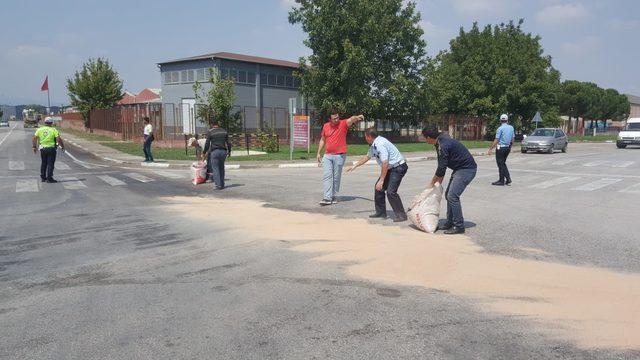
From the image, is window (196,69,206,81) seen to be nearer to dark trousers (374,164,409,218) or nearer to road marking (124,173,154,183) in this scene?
road marking (124,173,154,183)

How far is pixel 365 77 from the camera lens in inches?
1463

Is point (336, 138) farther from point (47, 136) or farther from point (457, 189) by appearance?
point (47, 136)

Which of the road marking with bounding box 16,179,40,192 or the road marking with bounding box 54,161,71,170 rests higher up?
the road marking with bounding box 54,161,71,170

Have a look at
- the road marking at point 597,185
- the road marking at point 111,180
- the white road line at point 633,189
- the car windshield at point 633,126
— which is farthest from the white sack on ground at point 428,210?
the car windshield at point 633,126

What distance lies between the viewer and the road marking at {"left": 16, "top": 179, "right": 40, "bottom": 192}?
12.7 m

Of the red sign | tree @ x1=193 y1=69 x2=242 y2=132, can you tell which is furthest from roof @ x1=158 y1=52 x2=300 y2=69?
the red sign

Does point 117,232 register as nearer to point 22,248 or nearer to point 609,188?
point 22,248

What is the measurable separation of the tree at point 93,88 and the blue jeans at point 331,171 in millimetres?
46490

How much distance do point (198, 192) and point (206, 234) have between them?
4.86 meters

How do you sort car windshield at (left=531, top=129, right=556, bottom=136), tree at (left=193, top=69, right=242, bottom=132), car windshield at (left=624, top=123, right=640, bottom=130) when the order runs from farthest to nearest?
car windshield at (left=624, top=123, right=640, bottom=130) → car windshield at (left=531, top=129, right=556, bottom=136) → tree at (left=193, top=69, right=242, bottom=132)

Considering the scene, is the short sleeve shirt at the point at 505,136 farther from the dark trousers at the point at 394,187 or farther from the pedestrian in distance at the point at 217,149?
the pedestrian in distance at the point at 217,149

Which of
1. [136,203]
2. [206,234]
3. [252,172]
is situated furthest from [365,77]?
[206,234]

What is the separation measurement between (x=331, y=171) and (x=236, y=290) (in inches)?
205

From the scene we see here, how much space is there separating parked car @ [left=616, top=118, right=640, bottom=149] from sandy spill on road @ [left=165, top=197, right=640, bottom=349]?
34308 mm
